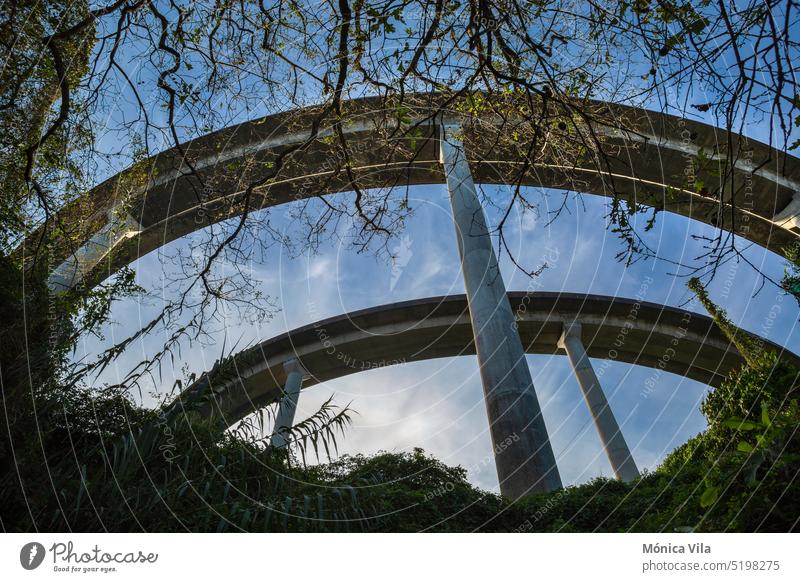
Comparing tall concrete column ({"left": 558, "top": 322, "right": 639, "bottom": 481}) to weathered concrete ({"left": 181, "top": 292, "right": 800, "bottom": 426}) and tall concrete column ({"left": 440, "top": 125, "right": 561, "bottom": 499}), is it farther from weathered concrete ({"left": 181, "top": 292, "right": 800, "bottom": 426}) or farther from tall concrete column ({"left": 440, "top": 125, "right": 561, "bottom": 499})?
tall concrete column ({"left": 440, "top": 125, "right": 561, "bottom": 499})

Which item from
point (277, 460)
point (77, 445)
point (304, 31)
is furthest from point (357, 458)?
point (304, 31)

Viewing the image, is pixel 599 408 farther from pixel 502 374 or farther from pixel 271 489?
pixel 271 489

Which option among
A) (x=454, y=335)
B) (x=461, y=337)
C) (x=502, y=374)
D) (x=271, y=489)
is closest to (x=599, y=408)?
(x=461, y=337)

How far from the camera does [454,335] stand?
18.9m

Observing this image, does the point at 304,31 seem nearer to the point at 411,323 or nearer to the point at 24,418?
the point at 24,418

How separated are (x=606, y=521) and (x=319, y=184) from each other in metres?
5.70

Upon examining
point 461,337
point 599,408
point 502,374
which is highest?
point 461,337

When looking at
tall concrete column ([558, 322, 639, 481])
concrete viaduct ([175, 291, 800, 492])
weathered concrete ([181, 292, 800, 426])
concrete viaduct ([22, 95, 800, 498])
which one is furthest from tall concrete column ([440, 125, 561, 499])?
tall concrete column ([558, 322, 639, 481])

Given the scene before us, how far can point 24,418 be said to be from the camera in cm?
308

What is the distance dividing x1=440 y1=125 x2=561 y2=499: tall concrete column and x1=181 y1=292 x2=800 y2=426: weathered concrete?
862 centimetres

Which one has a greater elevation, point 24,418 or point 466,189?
point 466,189

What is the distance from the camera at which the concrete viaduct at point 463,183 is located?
3.74m

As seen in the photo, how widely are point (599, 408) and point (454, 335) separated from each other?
18.6ft

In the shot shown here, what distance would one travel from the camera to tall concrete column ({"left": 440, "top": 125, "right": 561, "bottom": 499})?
554cm
